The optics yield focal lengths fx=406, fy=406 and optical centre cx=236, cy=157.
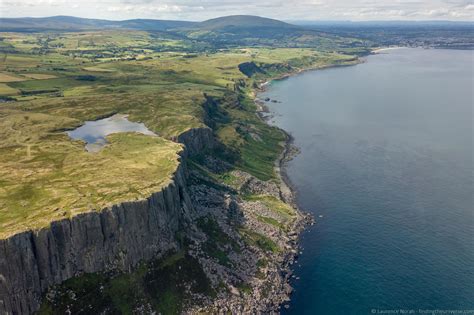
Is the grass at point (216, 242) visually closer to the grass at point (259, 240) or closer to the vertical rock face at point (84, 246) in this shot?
the grass at point (259, 240)

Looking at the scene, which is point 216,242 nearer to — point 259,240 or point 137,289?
point 259,240

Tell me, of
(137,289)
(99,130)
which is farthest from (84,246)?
(99,130)

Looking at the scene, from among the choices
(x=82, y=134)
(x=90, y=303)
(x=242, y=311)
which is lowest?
(x=242, y=311)

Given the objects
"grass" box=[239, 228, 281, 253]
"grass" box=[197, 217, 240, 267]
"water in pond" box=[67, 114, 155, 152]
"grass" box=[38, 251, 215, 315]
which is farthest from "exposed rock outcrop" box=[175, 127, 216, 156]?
"grass" box=[38, 251, 215, 315]

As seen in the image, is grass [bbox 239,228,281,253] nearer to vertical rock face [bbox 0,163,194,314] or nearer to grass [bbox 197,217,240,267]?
grass [bbox 197,217,240,267]

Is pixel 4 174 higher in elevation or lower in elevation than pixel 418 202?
higher

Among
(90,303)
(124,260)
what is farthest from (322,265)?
(90,303)

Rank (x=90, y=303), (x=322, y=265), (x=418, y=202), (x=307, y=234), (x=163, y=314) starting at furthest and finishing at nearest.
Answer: (x=418, y=202), (x=307, y=234), (x=322, y=265), (x=163, y=314), (x=90, y=303)

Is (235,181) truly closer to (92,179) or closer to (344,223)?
(344,223)
